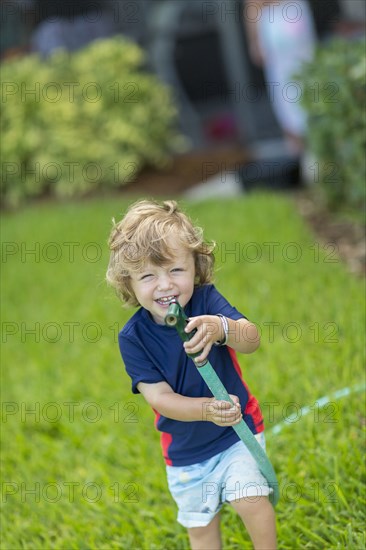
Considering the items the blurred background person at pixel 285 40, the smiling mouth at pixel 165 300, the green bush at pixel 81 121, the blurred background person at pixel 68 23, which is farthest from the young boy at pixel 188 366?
the blurred background person at pixel 68 23

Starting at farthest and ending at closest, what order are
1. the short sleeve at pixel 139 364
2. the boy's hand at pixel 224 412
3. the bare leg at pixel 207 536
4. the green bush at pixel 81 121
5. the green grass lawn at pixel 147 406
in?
the green bush at pixel 81 121
the green grass lawn at pixel 147 406
the bare leg at pixel 207 536
the short sleeve at pixel 139 364
the boy's hand at pixel 224 412

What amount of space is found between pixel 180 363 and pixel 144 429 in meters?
1.44

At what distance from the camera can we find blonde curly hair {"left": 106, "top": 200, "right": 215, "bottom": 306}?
1951mm

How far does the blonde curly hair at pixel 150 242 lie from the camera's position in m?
1.95

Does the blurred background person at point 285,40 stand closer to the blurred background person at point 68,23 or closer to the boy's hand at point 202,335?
the blurred background person at point 68,23

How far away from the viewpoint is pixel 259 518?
2.11 m

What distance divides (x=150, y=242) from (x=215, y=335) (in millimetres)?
280

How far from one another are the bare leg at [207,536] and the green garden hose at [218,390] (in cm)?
21

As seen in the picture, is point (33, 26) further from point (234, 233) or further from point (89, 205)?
point (234, 233)

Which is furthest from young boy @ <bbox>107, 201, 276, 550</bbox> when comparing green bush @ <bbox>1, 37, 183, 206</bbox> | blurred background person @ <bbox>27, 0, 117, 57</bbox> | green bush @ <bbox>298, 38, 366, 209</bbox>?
blurred background person @ <bbox>27, 0, 117, 57</bbox>

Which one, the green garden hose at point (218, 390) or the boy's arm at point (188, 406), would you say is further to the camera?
the boy's arm at point (188, 406)

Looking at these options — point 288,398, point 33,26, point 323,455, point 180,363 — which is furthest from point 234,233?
point 33,26

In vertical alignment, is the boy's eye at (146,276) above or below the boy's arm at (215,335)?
above

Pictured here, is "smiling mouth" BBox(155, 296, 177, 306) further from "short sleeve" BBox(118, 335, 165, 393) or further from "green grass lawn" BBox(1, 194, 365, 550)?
"green grass lawn" BBox(1, 194, 365, 550)
